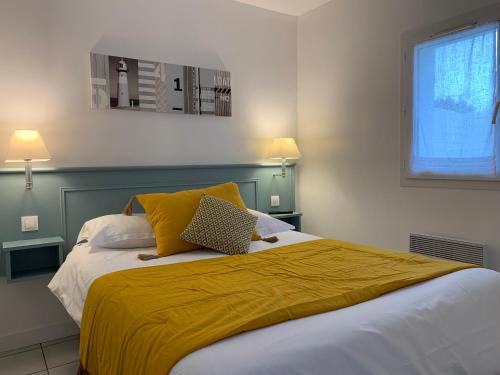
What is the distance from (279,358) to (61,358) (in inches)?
76.9

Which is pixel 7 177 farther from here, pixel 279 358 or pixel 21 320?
pixel 279 358

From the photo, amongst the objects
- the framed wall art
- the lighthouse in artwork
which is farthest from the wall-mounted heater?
the lighthouse in artwork

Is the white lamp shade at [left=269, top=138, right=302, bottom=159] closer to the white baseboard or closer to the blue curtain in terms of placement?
the blue curtain

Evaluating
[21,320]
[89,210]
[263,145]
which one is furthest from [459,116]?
[21,320]

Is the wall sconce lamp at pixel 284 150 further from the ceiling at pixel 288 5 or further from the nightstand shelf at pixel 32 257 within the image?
the nightstand shelf at pixel 32 257

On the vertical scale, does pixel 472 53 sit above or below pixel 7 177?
above

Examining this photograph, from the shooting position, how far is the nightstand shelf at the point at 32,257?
2.38 meters

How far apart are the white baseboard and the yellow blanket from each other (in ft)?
3.72

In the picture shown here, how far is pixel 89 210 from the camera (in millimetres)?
2750

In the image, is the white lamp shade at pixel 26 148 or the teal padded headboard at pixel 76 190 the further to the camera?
the teal padded headboard at pixel 76 190

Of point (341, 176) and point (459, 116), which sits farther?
point (341, 176)

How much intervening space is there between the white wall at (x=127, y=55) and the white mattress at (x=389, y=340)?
2.05m

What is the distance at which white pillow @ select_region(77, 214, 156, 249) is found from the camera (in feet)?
7.72

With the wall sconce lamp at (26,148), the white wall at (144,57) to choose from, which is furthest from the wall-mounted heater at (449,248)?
the wall sconce lamp at (26,148)
